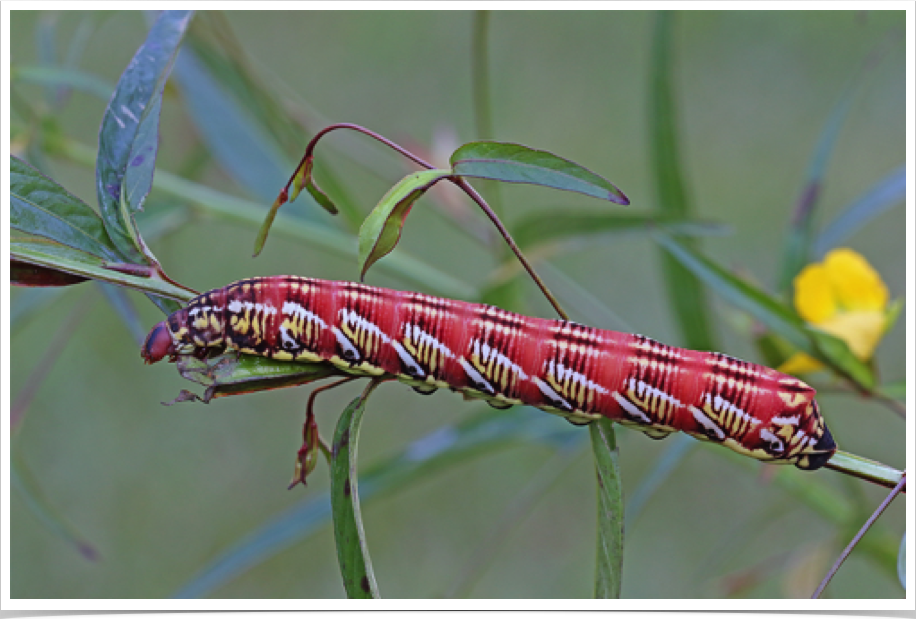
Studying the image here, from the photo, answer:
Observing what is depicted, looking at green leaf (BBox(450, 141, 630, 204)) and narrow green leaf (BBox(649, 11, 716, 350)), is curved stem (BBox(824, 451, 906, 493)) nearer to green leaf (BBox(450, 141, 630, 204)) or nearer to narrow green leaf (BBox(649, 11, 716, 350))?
green leaf (BBox(450, 141, 630, 204))

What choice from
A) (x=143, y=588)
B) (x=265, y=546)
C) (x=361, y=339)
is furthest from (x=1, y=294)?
(x=143, y=588)

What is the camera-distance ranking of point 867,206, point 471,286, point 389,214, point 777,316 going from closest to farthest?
point 389,214
point 777,316
point 867,206
point 471,286

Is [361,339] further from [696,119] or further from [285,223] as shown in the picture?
[696,119]

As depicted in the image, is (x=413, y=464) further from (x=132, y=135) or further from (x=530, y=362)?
(x=132, y=135)

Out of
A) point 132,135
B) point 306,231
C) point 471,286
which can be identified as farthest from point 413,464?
point 471,286

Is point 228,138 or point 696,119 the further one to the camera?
point 696,119
